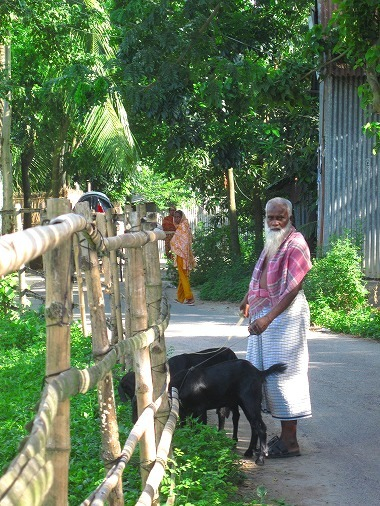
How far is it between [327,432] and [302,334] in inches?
38.7

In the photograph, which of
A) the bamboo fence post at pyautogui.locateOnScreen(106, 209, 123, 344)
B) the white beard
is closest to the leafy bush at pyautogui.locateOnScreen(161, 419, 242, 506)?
the white beard

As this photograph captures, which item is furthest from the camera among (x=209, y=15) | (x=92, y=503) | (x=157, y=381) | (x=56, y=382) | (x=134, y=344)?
(x=209, y=15)

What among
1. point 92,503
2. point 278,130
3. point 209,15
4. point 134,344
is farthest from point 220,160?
point 92,503

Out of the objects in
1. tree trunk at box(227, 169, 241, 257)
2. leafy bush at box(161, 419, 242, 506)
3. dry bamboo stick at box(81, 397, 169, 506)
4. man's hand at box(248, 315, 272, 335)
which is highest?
Answer: tree trunk at box(227, 169, 241, 257)

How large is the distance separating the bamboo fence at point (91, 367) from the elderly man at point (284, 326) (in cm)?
92

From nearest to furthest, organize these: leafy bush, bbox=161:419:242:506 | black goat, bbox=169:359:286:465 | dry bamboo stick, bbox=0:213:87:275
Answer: dry bamboo stick, bbox=0:213:87:275, leafy bush, bbox=161:419:242:506, black goat, bbox=169:359:286:465

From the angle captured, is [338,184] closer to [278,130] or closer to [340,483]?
[278,130]

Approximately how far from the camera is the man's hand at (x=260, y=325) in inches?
244

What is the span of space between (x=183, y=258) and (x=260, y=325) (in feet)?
35.4

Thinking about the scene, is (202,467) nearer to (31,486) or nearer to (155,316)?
(155,316)

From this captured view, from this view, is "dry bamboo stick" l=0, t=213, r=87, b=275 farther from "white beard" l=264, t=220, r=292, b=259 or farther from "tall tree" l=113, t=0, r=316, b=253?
"tall tree" l=113, t=0, r=316, b=253

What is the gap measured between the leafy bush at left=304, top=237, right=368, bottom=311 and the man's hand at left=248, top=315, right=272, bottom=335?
7.11 m

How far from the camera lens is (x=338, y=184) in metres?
14.2

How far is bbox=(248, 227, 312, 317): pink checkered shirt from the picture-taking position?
622cm
